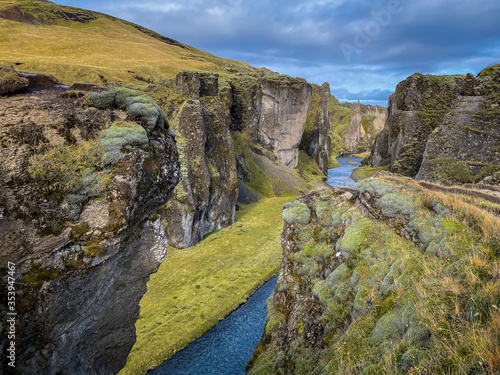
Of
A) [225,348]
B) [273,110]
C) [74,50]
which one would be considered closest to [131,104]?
[225,348]

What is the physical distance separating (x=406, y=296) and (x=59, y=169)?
1223cm

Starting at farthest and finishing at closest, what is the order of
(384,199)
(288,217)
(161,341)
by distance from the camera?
(161,341), (288,217), (384,199)

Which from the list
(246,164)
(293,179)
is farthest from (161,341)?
(293,179)

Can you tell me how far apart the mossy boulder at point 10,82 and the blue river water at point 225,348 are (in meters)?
17.9

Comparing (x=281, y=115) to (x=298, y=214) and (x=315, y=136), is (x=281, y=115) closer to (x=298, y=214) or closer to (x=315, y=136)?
(x=315, y=136)

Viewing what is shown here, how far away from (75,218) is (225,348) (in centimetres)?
1547

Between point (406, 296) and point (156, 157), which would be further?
point (156, 157)

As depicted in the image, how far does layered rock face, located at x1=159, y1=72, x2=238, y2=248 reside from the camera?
30734 millimetres

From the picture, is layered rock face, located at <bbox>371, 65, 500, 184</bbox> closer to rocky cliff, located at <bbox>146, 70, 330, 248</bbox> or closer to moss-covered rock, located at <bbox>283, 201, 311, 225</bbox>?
moss-covered rock, located at <bbox>283, 201, 311, 225</bbox>

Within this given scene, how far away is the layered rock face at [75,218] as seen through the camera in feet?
28.6

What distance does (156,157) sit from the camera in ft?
41.4

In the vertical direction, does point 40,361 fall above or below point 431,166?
below

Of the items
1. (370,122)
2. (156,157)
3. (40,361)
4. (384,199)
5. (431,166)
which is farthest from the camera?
(370,122)

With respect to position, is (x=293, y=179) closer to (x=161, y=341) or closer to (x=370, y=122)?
(x=161, y=341)
